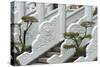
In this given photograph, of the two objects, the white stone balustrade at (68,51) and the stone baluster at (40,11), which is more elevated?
the stone baluster at (40,11)

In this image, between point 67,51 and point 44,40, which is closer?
point 44,40

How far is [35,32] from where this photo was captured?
267 centimetres

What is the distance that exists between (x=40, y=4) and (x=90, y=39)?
81cm

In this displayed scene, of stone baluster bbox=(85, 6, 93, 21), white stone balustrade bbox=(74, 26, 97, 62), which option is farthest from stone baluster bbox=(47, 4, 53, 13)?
white stone balustrade bbox=(74, 26, 97, 62)

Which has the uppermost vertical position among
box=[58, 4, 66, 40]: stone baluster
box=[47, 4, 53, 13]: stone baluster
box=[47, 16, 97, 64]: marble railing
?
box=[47, 4, 53, 13]: stone baluster

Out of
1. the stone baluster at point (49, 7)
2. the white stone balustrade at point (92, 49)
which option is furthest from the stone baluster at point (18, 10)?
the white stone balustrade at point (92, 49)

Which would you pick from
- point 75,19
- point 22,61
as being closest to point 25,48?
point 22,61

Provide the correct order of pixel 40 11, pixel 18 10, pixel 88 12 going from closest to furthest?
pixel 18 10 → pixel 40 11 → pixel 88 12

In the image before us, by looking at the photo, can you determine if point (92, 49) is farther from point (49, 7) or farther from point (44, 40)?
point (49, 7)

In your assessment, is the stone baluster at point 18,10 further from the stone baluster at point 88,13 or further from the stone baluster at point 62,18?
the stone baluster at point 88,13

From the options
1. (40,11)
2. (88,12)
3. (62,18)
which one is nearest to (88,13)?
(88,12)

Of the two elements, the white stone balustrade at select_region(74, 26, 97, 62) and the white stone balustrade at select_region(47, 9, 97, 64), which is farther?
the white stone balustrade at select_region(74, 26, 97, 62)

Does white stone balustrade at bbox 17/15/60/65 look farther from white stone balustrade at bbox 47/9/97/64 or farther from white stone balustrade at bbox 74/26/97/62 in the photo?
white stone balustrade at bbox 74/26/97/62
